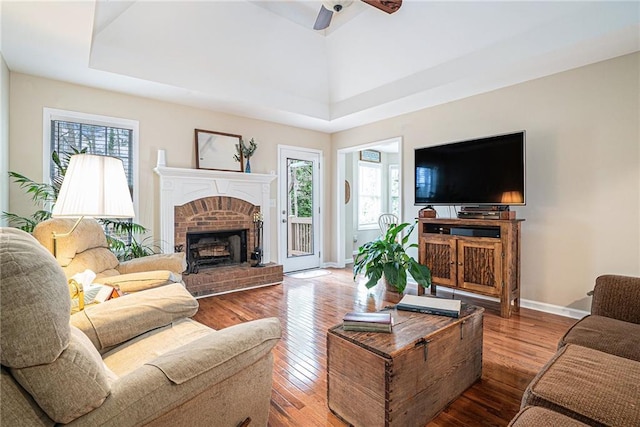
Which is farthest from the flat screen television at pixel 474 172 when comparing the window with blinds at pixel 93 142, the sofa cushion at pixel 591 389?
the window with blinds at pixel 93 142

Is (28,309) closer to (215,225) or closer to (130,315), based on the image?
(130,315)

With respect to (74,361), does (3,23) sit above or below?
above

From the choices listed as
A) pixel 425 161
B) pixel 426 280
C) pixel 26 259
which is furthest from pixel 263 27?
pixel 26 259

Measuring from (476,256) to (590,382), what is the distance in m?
2.35

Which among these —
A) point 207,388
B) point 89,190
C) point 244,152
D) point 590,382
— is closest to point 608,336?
point 590,382

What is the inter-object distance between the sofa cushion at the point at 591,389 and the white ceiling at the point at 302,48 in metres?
2.71

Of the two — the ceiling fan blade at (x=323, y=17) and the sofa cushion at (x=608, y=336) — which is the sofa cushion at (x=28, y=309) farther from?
the ceiling fan blade at (x=323, y=17)

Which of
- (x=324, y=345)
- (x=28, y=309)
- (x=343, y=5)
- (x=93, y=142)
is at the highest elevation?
(x=343, y=5)

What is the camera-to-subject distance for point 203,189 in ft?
14.4

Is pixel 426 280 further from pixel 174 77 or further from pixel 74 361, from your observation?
pixel 174 77

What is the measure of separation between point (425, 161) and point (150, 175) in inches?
138

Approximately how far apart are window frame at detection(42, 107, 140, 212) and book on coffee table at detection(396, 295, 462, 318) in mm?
3501

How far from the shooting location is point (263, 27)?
12.4 ft

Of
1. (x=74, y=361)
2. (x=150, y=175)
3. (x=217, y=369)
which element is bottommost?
(x=217, y=369)
